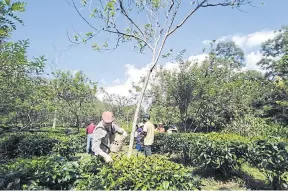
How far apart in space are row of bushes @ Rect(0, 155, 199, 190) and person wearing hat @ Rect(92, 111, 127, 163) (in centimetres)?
13

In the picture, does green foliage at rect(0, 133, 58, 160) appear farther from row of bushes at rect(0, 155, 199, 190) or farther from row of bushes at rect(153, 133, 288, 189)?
row of bushes at rect(0, 155, 199, 190)

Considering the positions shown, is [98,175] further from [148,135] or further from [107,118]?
[148,135]

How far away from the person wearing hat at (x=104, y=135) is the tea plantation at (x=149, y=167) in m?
0.12

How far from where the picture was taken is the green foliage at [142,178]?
3.04 m

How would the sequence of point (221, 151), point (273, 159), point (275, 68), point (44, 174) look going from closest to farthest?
1. point (44, 174)
2. point (273, 159)
3. point (221, 151)
4. point (275, 68)

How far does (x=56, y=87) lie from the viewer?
1688 cm

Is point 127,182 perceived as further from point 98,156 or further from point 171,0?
point 171,0

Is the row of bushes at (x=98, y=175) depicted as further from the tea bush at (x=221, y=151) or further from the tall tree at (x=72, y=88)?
the tall tree at (x=72, y=88)

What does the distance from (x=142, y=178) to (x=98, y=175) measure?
0.56m

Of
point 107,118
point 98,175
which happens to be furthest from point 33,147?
point 98,175

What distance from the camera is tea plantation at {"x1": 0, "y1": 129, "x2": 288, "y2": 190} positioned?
3150 mm

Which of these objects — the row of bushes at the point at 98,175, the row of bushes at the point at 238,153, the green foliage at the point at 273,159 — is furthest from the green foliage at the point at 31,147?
the green foliage at the point at 273,159

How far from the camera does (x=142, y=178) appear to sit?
316cm

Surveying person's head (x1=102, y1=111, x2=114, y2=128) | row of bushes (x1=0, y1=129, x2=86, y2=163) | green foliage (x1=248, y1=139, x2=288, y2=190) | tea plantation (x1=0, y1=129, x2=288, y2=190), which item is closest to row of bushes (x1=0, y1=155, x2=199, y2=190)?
tea plantation (x1=0, y1=129, x2=288, y2=190)
